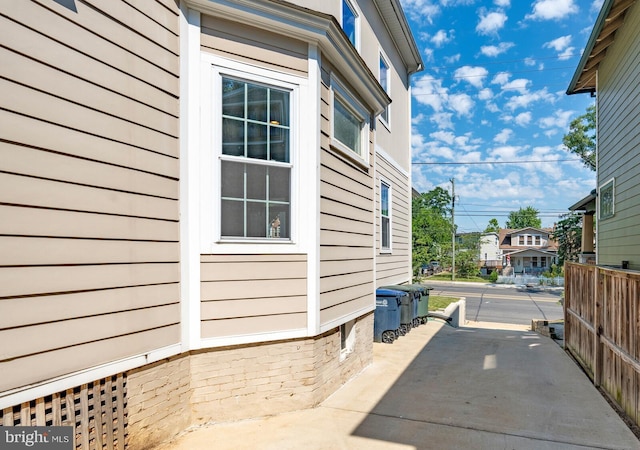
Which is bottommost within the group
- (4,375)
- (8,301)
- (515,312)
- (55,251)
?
(515,312)

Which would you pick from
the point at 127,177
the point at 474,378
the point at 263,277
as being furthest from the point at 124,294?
the point at 474,378

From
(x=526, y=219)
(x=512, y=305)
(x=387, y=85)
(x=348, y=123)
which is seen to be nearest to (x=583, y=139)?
(x=512, y=305)

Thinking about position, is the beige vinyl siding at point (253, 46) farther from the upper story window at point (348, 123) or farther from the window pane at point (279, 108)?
the upper story window at point (348, 123)

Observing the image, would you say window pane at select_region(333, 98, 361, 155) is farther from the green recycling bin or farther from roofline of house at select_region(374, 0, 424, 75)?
the green recycling bin

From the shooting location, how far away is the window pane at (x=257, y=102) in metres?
4.02

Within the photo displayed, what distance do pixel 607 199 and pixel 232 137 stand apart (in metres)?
9.07

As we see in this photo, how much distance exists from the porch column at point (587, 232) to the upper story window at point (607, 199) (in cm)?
347

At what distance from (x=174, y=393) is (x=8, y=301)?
172 cm

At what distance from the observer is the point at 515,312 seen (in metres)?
18.6

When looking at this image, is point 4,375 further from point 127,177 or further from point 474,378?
point 474,378

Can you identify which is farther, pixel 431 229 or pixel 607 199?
pixel 431 229

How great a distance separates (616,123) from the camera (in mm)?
7746

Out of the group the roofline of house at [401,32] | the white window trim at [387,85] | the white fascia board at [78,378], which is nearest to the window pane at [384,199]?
the white window trim at [387,85]

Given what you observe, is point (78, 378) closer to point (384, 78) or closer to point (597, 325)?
point (597, 325)
